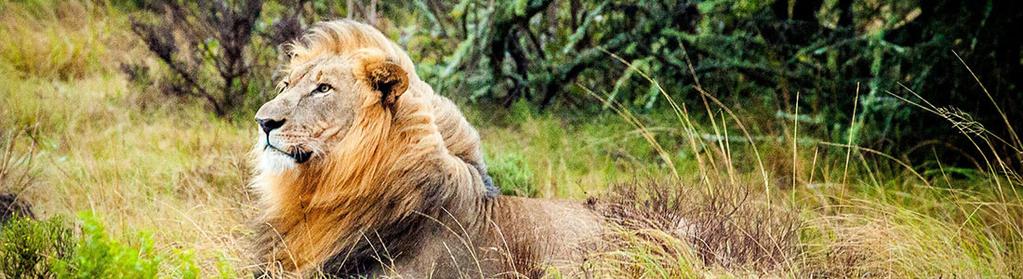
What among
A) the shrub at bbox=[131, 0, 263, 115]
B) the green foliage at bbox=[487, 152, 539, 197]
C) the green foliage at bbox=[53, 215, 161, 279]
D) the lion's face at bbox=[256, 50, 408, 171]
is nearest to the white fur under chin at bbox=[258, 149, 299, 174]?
the lion's face at bbox=[256, 50, 408, 171]

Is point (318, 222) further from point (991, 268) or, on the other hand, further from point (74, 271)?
point (991, 268)

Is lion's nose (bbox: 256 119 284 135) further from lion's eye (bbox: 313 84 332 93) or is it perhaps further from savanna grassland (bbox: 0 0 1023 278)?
savanna grassland (bbox: 0 0 1023 278)

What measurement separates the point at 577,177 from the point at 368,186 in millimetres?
2899

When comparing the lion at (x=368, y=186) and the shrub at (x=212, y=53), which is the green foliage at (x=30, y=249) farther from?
the shrub at (x=212, y=53)

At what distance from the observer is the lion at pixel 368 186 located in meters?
3.29

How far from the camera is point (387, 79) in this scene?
328 cm

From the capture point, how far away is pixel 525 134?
24.5 ft

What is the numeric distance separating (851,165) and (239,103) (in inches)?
174

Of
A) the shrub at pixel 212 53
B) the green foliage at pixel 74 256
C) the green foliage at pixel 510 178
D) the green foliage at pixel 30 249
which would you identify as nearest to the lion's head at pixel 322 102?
the green foliage at pixel 74 256

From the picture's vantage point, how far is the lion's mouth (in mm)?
3229

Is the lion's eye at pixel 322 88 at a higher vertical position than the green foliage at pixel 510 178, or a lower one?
higher

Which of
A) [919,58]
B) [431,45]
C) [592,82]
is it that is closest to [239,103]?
[431,45]

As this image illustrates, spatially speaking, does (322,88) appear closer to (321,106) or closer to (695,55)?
(321,106)

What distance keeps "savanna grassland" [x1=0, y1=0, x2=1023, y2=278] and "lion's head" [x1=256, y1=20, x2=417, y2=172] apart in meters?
0.47
